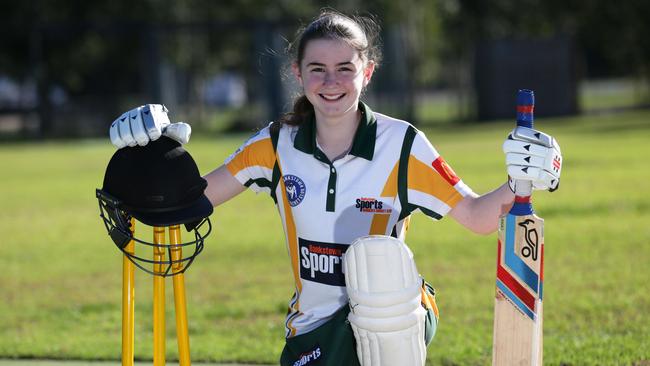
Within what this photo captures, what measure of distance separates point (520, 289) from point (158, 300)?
108 centimetres

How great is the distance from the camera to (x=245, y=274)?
7449 mm

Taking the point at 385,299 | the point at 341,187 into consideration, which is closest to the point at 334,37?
the point at 341,187

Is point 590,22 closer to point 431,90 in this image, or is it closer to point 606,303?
point 431,90

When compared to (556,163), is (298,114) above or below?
above

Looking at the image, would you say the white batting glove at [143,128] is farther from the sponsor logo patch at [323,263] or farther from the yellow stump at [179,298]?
the sponsor logo patch at [323,263]

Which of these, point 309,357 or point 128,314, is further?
point 309,357

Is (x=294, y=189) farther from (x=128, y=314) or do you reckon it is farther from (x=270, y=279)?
(x=270, y=279)

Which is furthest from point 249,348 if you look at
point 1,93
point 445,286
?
point 1,93

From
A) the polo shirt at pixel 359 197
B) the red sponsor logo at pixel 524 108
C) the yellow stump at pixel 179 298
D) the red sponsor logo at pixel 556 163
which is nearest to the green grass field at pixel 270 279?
the polo shirt at pixel 359 197

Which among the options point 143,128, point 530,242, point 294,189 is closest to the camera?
point 530,242

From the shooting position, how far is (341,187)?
342cm

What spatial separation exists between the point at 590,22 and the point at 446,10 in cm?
546

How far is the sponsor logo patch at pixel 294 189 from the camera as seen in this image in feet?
11.4

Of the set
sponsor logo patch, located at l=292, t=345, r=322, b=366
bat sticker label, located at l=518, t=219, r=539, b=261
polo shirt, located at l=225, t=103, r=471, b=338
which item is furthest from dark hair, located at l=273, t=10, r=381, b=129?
bat sticker label, located at l=518, t=219, r=539, b=261
